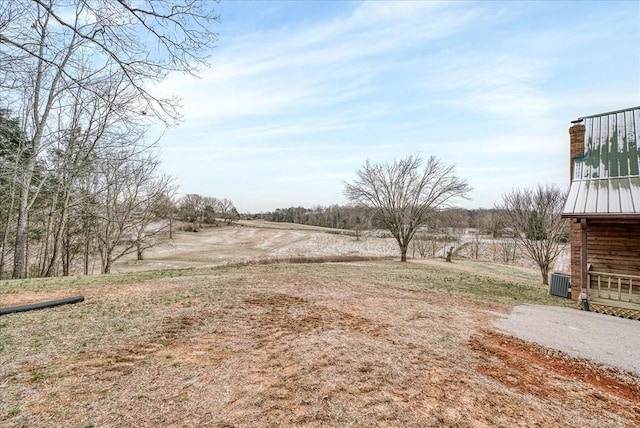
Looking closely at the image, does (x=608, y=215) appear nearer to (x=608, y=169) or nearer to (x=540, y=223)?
(x=608, y=169)

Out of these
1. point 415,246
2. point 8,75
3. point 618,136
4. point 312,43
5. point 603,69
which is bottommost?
point 415,246

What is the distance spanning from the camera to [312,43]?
500 inches

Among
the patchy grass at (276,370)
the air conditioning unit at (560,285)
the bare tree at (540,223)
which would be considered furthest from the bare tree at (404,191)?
the patchy grass at (276,370)

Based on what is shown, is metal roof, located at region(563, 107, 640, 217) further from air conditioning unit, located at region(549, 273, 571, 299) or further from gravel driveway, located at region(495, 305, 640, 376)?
air conditioning unit, located at region(549, 273, 571, 299)

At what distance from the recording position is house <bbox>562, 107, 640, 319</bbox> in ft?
29.3

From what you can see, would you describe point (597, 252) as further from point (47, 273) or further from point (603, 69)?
point (47, 273)

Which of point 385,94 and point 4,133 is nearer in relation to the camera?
point 4,133

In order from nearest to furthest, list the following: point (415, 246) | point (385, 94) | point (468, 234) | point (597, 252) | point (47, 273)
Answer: point (597, 252) → point (47, 273) → point (385, 94) → point (415, 246) → point (468, 234)

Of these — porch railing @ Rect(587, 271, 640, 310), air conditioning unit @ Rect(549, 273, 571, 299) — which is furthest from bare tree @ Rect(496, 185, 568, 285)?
porch railing @ Rect(587, 271, 640, 310)

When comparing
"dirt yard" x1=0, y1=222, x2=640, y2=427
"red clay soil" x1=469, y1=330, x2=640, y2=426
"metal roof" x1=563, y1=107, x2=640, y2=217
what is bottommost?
"red clay soil" x1=469, y1=330, x2=640, y2=426

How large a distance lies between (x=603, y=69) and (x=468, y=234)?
30185 mm

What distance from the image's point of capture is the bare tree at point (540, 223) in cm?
1584

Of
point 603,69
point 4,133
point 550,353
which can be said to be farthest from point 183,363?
point 603,69

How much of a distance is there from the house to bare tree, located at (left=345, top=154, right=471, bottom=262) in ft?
34.0
